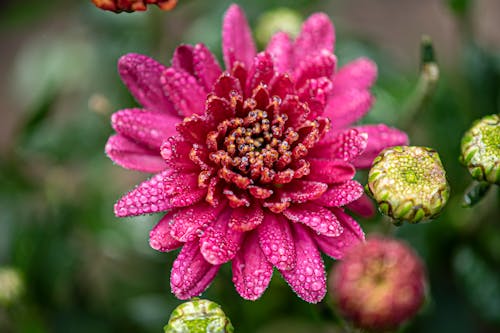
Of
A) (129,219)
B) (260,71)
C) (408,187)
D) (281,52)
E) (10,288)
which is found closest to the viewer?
(408,187)

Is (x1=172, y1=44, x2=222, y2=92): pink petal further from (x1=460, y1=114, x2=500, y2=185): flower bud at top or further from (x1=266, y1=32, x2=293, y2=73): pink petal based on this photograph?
(x1=460, y1=114, x2=500, y2=185): flower bud at top

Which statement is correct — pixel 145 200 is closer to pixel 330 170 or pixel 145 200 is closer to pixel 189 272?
pixel 189 272

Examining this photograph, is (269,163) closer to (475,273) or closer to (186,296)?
(186,296)

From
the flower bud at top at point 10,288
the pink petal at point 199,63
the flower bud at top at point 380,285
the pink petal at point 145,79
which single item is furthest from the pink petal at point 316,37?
the flower bud at top at point 10,288

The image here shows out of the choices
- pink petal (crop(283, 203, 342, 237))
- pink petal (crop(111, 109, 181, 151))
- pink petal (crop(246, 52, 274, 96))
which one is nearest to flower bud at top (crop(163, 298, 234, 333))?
pink petal (crop(283, 203, 342, 237))

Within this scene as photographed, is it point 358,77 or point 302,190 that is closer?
point 302,190

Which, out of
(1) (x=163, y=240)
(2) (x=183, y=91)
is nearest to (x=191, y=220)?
(1) (x=163, y=240)

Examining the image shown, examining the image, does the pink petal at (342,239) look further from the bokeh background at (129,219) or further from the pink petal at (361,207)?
the bokeh background at (129,219)
